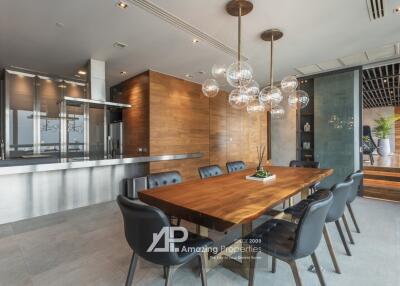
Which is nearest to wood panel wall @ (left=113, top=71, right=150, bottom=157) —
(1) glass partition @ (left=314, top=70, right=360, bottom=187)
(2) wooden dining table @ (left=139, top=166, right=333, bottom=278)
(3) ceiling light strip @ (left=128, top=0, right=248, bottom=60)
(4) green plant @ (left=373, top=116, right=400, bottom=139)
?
(3) ceiling light strip @ (left=128, top=0, right=248, bottom=60)

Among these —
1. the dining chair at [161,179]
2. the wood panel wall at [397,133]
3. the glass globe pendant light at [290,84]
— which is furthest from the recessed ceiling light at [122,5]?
the wood panel wall at [397,133]

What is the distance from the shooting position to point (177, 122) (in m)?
5.29

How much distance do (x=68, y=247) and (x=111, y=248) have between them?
0.53 meters

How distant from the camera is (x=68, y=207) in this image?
3865 millimetres

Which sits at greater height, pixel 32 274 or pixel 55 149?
pixel 55 149

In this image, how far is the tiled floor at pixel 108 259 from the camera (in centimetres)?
195

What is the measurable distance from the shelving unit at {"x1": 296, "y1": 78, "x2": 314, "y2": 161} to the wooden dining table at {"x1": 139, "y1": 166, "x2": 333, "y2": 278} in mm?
3403

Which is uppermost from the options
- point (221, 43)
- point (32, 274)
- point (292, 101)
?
point (221, 43)

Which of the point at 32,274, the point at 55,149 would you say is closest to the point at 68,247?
the point at 32,274

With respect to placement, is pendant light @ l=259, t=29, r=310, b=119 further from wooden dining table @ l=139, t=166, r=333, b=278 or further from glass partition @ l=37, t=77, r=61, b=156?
glass partition @ l=37, t=77, r=61, b=156

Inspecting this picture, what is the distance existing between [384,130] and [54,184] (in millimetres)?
11011

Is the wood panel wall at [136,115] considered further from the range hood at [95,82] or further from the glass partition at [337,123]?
the glass partition at [337,123]

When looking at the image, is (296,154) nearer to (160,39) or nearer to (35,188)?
(160,39)

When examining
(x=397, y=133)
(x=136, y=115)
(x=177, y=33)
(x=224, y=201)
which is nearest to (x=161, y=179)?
(x=224, y=201)
